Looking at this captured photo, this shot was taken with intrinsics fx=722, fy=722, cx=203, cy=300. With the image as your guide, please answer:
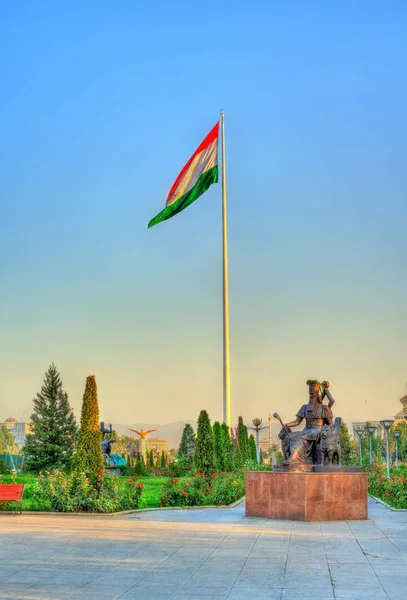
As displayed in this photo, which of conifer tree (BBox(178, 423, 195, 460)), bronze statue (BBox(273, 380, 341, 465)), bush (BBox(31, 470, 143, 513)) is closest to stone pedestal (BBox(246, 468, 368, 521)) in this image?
bronze statue (BBox(273, 380, 341, 465))

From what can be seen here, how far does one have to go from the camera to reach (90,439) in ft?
59.1

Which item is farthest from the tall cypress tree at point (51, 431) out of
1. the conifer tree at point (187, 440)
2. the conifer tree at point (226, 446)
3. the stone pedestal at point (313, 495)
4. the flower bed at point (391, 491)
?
the stone pedestal at point (313, 495)

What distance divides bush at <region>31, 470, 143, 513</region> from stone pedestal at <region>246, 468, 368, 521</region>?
345 cm

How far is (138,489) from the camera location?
58.8 feet

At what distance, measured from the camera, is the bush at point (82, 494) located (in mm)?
16859

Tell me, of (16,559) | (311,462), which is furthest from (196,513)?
(16,559)

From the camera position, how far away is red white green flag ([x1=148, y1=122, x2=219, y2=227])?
95.2ft

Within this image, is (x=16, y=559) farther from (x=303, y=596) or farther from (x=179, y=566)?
(x=303, y=596)

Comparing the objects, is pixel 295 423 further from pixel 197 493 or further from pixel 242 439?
pixel 242 439

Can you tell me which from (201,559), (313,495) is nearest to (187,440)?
(313,495)

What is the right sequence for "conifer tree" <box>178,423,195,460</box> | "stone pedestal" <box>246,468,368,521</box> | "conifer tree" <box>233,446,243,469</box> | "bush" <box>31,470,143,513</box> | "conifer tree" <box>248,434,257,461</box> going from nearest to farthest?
"stone pedestal" <box>246,468,368,521</box> → "bush" <box>31,470,143,513</box> → "conifer tree" <box>233,446,243,469</box> → "conifer tree" <box>248,434,257,461</box> → "conifer tree" <box>178,423,195,460</box>

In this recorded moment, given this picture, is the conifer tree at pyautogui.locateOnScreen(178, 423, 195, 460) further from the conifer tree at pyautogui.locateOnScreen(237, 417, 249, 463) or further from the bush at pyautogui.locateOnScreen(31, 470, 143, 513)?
the bush at pyautogui.locateOnScreen(31, 470, 143, 513)

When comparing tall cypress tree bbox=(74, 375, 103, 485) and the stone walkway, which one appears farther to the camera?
tall cypress tree bbox=(74, 375, 103, 485)

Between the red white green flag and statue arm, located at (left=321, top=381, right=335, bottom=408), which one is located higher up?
the red white green flag
